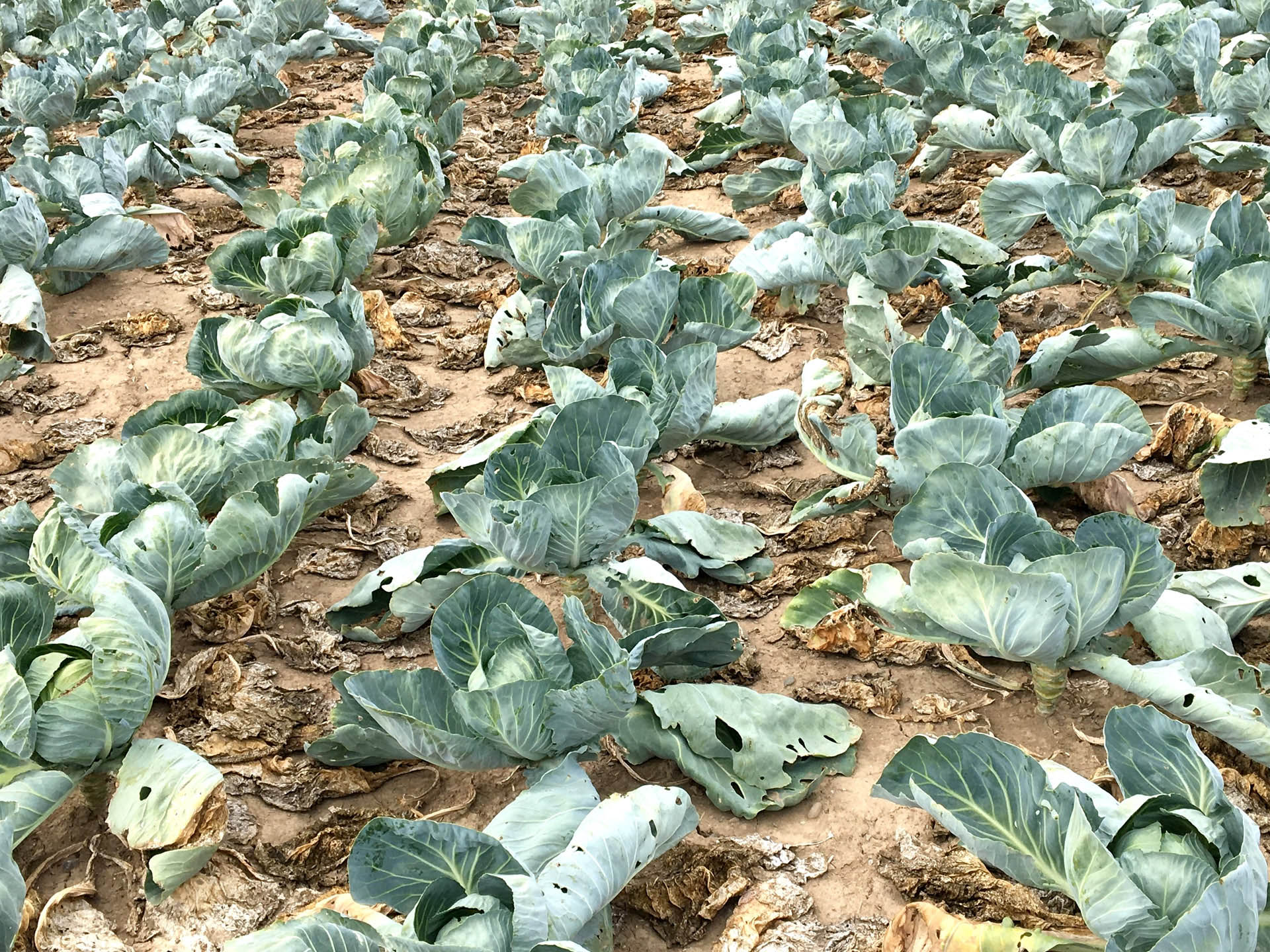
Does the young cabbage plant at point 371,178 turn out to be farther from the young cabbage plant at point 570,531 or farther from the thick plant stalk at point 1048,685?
the thick plant stalk at point 1048,685

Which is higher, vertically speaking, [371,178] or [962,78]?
[962,78]

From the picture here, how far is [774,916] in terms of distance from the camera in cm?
238

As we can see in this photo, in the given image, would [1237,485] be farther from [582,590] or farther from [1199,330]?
[582,590]

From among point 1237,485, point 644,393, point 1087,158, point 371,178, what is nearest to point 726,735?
point 644,393

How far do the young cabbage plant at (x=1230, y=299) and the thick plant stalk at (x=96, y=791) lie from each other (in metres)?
3.05

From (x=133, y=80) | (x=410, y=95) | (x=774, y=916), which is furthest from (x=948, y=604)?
(x=133, y=80)

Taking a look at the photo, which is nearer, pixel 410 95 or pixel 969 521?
pixel 969 521

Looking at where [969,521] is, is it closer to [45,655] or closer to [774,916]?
[774,916]

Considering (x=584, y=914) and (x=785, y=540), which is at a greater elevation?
(x=584, y=914)

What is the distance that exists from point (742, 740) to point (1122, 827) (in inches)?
34.3

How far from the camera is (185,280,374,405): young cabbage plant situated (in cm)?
401

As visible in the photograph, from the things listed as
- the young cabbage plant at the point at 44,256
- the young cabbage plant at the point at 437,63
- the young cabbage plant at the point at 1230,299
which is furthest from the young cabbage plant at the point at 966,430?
the young cabbage plant at the point at 437,63

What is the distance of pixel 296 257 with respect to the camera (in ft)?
15.3

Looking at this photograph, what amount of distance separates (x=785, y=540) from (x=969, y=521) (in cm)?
88
